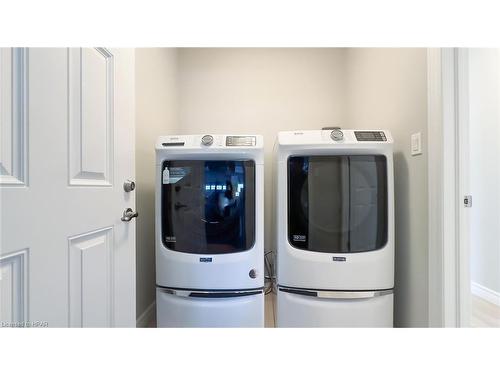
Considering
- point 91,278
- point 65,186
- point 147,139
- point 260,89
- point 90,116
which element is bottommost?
point 91,278

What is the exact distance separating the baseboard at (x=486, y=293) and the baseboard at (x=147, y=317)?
8.59 feet

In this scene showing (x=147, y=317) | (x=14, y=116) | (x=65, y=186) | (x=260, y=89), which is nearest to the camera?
(x=14, y=116)

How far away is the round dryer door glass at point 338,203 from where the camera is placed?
1.16 m

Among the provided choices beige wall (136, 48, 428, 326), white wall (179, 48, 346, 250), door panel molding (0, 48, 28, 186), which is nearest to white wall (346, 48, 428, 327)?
beige wall (136, 48, 428, 326)

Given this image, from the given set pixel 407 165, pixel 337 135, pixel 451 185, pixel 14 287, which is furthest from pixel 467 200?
pixel 14 287

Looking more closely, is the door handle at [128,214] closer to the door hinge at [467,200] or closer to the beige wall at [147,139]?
the beige wall at [147,139]

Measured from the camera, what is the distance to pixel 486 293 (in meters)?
1.84

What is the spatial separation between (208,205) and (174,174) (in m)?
0.25

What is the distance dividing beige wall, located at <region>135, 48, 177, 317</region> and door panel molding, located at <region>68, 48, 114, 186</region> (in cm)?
68

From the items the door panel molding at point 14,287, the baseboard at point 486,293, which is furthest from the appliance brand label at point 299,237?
the baseboard at point 486,293

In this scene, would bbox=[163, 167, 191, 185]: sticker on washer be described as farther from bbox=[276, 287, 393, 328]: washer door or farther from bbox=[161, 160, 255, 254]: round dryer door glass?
bbox=[276, 287, 393, 328]: washer door

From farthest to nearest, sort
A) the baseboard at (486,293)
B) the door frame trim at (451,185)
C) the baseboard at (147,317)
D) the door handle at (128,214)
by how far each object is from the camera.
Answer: the baseboard at (486,293) → the baseboard at (147,317) → the door frame trim at (451,185) → the door handle at (128,214)

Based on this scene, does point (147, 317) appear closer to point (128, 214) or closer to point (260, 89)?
point (128, 214)

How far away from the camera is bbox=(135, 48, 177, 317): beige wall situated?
143cm
